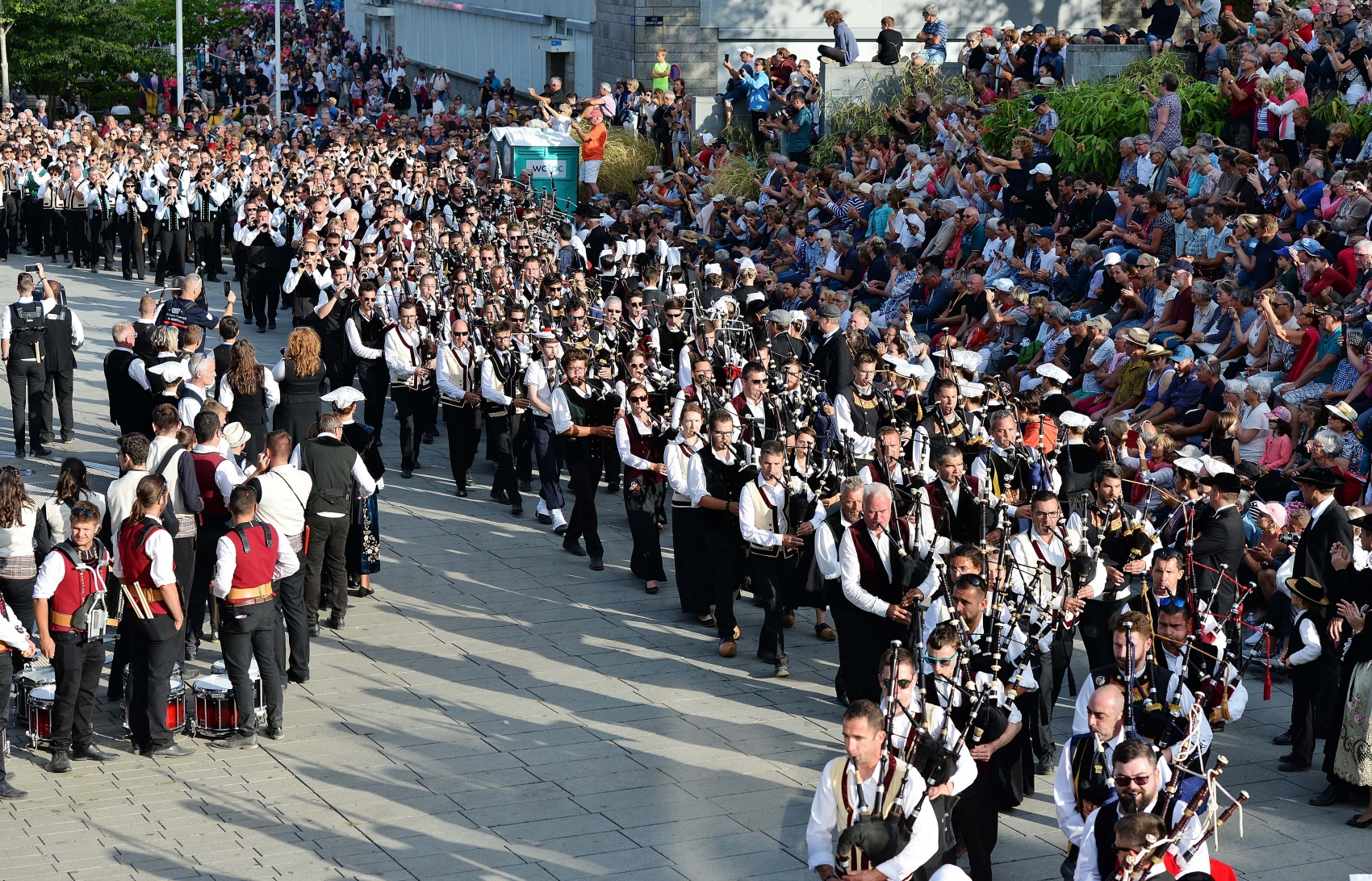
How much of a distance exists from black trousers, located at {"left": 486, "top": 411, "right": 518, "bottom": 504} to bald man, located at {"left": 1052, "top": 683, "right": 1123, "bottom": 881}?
812 centimetres

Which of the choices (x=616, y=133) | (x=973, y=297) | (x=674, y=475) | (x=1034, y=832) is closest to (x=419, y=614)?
(x=674, y=475)

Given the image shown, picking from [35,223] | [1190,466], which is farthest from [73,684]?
[35,223]

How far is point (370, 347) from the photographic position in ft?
52.5

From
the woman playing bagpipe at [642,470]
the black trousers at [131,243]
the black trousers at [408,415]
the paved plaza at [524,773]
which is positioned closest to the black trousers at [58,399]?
the black trousers at [408,415]

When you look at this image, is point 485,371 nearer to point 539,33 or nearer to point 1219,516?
point 1219,516

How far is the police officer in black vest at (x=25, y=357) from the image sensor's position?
15.5 meters

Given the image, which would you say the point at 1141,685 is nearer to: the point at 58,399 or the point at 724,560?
the point at 724,560

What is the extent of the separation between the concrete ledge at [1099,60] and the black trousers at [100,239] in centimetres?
1456

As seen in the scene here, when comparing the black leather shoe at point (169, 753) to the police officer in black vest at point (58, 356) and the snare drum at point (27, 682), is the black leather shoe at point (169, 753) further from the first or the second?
the police officer in black vest at point (58, 356)

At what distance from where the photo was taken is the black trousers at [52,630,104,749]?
363 inches

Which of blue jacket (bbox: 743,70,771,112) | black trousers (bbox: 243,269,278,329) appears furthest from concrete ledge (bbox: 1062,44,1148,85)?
black trousers (bbox: 243,269,278,329)

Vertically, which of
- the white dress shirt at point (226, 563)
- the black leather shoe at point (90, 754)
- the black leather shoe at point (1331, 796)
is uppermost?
the white dress shirt at point (226, 563)

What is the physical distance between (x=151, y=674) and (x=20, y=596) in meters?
0.87

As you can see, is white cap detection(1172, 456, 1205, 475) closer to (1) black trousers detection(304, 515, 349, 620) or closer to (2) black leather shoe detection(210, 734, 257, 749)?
(1) black trousers detection(304, 515, 349, 620)
